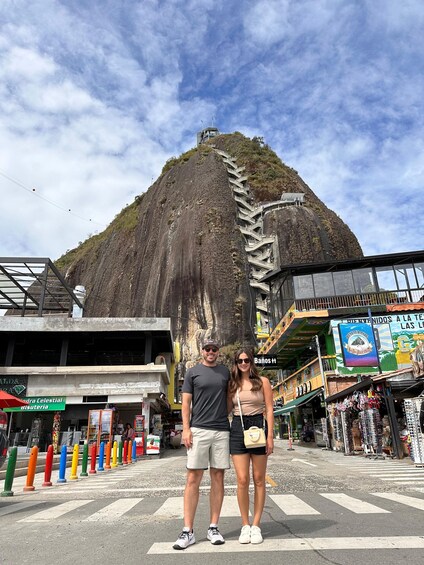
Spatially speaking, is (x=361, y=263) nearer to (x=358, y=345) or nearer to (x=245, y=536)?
(x=358, y=345)

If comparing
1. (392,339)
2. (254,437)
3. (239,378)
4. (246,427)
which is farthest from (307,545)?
(392,339)

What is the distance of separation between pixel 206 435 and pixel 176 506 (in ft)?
8.55

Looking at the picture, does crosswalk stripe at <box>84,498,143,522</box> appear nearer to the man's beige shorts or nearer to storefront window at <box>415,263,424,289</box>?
the man's beige shorts

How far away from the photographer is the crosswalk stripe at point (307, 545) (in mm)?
3480

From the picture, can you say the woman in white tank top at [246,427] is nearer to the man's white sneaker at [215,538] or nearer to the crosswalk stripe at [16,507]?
the man's white sneaker at [215,538]

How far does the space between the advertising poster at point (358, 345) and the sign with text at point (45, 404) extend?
53.4 ft

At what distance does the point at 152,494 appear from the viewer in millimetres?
7332

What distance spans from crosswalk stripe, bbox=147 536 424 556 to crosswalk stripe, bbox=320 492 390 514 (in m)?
1.45

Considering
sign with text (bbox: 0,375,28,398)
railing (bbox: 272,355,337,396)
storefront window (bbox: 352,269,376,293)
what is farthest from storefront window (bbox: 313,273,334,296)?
sign with text (bbox: 0,375,28,398)

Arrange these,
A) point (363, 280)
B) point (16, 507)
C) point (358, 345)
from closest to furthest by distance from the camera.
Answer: point (16, 507) → point (358, 345) → point (363, 280)

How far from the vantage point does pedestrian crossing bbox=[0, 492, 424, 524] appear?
5191 mm

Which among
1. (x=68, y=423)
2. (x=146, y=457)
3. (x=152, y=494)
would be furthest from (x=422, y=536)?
(x=68, y=423)

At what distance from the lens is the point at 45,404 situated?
78.7ft

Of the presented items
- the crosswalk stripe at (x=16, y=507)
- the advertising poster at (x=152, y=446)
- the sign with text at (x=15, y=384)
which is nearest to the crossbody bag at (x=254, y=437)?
the crosswalk stripe at (x=16, y=507)
